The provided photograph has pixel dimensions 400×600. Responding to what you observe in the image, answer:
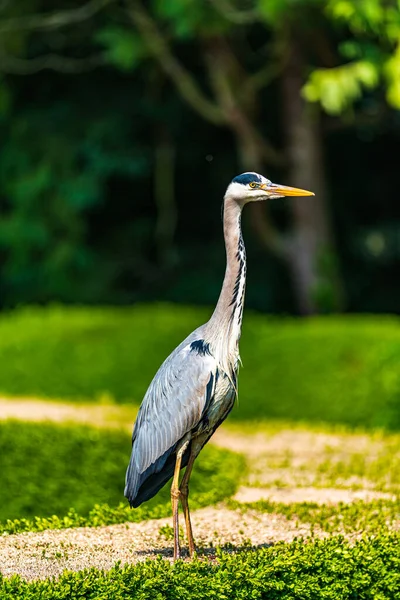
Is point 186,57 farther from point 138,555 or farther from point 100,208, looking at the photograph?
point 138,555

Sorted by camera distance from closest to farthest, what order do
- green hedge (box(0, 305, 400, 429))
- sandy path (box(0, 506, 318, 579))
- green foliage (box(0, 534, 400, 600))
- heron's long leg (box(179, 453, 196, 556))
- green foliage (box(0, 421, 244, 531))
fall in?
green foliage (box(0, 534, 400, 600)) < sandy path (box(0, 506, 318, 579)) < heron's long leg (box(179, 453, 196, 556)) < green foliage (box(0, 421, 244, 531)) < green hedge (box(0, 305, 400, 429))

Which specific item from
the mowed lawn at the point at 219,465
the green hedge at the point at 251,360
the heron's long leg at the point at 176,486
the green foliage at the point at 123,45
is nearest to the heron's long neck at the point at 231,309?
the heron's long leg at the point at 176,486

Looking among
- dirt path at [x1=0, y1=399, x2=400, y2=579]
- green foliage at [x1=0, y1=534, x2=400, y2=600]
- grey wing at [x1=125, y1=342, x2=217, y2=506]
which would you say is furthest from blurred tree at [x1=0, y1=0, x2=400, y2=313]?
green foliage at [x1=0, y1=534, x2=400, y2=600]

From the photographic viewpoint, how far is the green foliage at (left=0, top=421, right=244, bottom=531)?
6.88 m

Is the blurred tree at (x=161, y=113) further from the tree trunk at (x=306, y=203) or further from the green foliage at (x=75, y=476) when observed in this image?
the green foliage at (x=75, y=476)

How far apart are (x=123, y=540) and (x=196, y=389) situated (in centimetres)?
111

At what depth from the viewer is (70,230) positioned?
16.7 m

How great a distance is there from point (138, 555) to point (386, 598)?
4.02 feet

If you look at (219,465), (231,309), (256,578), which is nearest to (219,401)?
(231,309)

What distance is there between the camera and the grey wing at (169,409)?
5.43 meters

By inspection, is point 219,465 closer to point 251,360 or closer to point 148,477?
point 148,477

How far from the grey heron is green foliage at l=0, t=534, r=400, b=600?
0.44m

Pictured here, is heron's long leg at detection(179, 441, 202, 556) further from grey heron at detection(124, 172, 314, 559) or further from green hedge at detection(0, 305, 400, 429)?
green hedge at detection(0, 305, 400, 429)

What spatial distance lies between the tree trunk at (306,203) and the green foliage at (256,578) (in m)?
9.24
